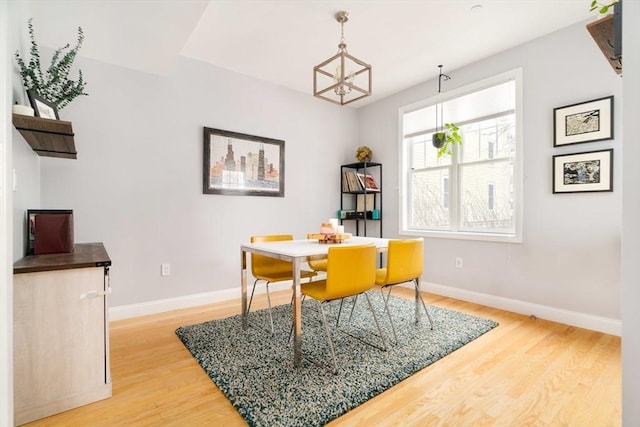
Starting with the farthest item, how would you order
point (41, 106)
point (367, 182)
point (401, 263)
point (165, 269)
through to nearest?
point (367, 182) → point (165, 269) → point (401, 263) → point (41, 106)

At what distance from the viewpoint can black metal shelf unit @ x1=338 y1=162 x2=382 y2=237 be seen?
435cm

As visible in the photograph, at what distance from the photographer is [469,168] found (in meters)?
3.53

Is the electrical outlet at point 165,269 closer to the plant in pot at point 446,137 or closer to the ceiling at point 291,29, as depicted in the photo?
the ceiling at point 291,29

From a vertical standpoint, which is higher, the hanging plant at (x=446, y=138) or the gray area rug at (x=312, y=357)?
the hanging plant at (x=446, y=138)

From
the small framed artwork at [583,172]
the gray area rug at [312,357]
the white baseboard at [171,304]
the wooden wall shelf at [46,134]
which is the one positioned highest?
the wooden wall shelf at [46,134]

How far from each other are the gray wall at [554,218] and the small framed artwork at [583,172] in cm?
5

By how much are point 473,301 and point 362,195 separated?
2077 mm

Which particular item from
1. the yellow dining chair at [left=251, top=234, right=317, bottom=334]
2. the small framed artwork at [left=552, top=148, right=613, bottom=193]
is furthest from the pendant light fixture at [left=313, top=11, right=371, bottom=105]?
the small framed artwork at [left=552, top=148, right=613, bottom=193]

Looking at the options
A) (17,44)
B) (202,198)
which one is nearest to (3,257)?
(17,44)

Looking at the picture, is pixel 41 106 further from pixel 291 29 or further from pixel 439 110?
pixel 439 110

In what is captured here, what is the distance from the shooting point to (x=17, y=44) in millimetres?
1852

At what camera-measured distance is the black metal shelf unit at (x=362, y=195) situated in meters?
4.35

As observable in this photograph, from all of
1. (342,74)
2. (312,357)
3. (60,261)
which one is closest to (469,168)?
(342,74)

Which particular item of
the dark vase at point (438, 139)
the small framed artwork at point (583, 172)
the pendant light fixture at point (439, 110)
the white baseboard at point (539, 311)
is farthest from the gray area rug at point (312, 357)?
the pendant light fixture at point (439, 110)
